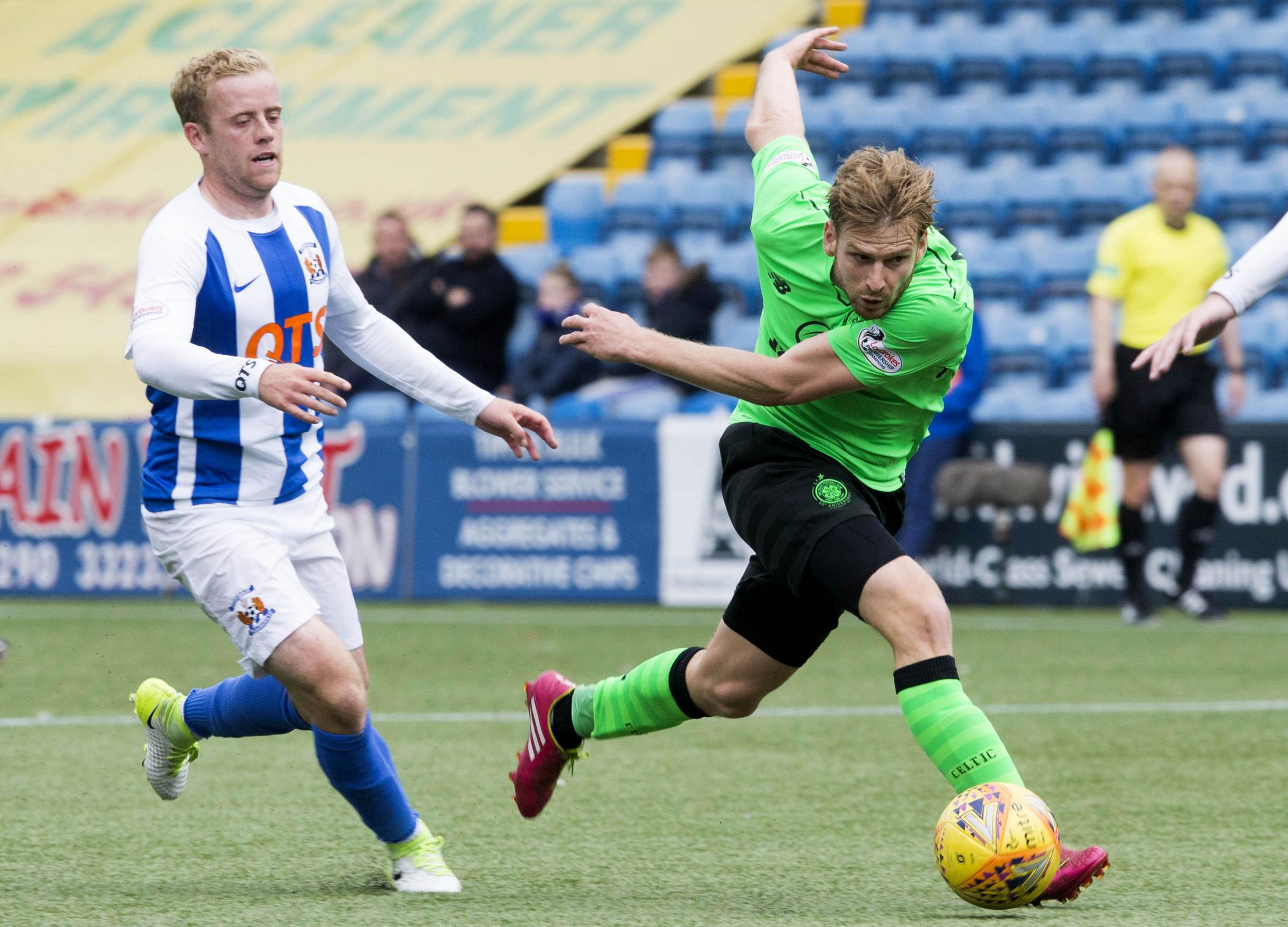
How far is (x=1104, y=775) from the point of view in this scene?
19.0ft

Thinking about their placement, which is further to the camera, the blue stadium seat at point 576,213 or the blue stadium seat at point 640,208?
the blue stadium seat at point 576,213

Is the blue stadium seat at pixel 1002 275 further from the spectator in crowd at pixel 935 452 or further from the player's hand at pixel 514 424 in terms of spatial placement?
the player's hand at pixel 514 424

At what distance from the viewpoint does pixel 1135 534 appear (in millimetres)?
9891

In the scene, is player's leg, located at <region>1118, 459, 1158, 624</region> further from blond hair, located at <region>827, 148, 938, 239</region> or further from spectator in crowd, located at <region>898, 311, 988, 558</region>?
blond hair, located at <region>827, 148, 938, 239</region>

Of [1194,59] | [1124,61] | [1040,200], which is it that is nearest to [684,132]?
[1040,200]

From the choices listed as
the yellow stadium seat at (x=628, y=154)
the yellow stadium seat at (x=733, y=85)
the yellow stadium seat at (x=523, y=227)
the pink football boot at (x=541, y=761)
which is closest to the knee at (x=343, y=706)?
the pink football boot at (x=541, y=761)

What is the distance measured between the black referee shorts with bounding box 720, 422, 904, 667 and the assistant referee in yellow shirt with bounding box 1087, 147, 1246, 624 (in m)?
5.43

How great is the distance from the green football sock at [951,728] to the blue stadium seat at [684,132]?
11172 millimetres

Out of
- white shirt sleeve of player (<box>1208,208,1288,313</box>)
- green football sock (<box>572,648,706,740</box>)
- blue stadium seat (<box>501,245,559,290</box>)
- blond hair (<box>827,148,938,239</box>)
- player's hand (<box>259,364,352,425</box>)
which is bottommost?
green football sock (<box>572,648,706,740</box>)

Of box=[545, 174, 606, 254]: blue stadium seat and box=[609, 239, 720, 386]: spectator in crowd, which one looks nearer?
box=[609, 239, 720, 386]: spectator in crowd

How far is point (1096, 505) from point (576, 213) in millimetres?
5757

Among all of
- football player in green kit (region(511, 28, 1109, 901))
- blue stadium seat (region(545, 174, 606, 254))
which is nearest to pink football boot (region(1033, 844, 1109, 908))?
football player in green kit (region(511, 28, 1109, 901))

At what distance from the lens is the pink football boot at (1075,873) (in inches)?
150

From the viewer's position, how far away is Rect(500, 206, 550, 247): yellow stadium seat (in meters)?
14.9
